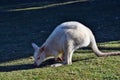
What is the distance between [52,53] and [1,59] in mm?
1816

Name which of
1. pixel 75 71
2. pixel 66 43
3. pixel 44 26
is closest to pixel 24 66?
pixel 66 43

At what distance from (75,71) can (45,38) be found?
17.4ft

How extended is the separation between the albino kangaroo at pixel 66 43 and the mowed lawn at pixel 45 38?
22 centimetres

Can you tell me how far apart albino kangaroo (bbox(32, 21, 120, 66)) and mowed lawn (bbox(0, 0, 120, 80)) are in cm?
22

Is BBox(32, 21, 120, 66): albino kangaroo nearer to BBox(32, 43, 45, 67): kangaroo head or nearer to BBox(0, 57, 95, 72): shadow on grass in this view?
BBox(32, 43, 45, 67): kangaroo head

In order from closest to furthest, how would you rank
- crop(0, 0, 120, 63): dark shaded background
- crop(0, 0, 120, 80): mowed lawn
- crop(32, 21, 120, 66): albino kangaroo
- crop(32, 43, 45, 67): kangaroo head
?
1. crop(0, 0, 120, 80): mowed lawn
2. crop(32, 21, 120, 66): albino kangaroo
3. crop(32, 43, 45, 67): kangaroo head
4. crop(0, 0, 120, 63): dark shaded background

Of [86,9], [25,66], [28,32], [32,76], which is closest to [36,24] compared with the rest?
[28,32]

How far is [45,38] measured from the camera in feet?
43.1

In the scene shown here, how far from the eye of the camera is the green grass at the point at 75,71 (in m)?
7.71

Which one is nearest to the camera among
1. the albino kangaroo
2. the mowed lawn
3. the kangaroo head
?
the mowed lawn

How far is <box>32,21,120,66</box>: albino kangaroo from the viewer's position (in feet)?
27.4

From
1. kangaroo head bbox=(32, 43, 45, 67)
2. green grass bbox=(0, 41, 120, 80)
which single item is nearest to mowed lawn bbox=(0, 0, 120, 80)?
green grass bbox=(0, 41, 120, 80)

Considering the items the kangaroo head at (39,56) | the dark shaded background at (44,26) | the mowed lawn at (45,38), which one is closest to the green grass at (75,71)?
the mowed lawn at (45,38)

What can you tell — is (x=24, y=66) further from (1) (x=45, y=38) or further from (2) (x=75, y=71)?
(1) (x=45, y=38)
